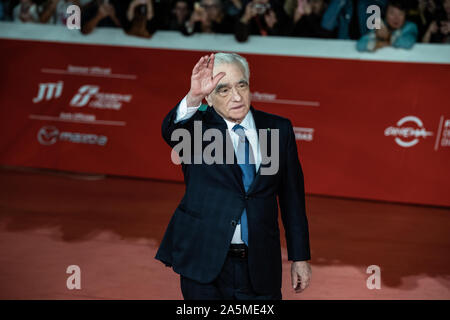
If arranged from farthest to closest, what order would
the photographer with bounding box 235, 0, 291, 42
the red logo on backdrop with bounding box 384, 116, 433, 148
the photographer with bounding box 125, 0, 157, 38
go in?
the photographer with bounding box 125, 0, 157, 38, the photographer with bounding box 235, 0, 291, 42, the red logo on backdrop with bounding box 384, 116, 433, 148

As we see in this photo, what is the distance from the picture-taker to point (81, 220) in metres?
5.57

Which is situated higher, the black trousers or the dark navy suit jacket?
the dark navy suit jacket

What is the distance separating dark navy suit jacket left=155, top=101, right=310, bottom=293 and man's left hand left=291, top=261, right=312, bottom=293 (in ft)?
0.15

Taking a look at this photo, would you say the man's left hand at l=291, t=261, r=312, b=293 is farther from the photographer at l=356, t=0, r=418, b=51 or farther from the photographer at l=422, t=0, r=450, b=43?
the photographer at l=422, t=0, r=450, b=43

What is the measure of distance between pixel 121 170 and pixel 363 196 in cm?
343

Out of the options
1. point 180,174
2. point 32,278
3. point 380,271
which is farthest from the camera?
point 180,174

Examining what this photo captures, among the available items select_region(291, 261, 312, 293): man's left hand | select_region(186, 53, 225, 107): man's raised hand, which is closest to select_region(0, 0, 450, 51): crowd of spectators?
select_region(291, 261, 312, 293): man's left hand

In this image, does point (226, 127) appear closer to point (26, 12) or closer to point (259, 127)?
point (259, 127)

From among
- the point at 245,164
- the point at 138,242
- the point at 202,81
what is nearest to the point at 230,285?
the point at 245,164

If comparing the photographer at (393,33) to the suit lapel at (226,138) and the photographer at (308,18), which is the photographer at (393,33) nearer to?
the photographer at (308,18)

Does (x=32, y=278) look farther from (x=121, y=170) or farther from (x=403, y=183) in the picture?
(x=403, y=183)

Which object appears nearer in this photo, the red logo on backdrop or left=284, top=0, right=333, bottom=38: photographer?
the red logo on backdrop

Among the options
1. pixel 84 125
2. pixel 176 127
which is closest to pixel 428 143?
pixel 84 125

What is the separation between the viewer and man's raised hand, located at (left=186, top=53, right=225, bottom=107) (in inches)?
77.6
